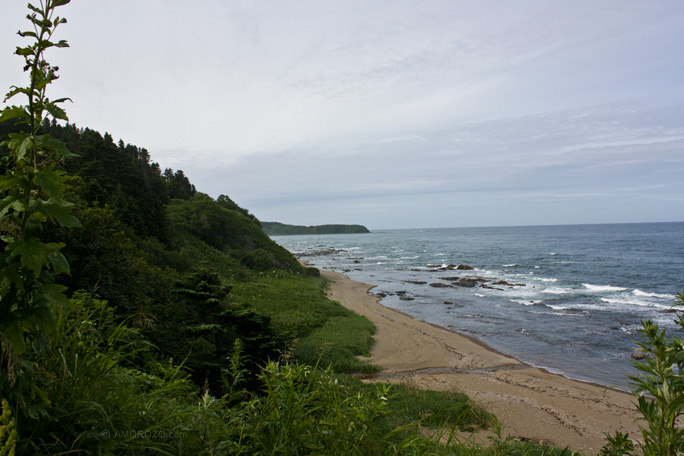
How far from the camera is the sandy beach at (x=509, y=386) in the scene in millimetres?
10594

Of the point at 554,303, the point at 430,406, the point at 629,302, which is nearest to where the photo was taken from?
the point at 430,406

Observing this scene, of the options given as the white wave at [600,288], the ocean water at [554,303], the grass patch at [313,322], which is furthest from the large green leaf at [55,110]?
the white wave at [600,288]

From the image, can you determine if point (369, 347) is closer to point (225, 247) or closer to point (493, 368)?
point (493, 368)

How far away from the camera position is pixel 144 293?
10.5 meters

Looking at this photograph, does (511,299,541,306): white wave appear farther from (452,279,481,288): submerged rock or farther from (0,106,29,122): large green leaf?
(0,106,29,122): large green leaf

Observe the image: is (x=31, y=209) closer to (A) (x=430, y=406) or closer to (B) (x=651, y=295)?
(A) (x=430, y=406)

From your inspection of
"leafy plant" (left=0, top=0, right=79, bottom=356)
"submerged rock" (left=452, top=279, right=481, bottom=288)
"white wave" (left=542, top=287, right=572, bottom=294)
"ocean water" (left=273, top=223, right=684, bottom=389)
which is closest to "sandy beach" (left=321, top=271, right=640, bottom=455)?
"ocean water" (left=273, top=223, right=684, bottom=389)

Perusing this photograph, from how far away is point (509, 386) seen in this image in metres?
13.8

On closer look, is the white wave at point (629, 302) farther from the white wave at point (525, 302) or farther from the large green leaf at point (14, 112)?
the large green leaf at point (14, 112)

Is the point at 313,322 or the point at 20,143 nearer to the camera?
the point at 20,143

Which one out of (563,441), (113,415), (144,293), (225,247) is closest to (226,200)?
(225,247)

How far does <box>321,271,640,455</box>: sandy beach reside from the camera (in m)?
10.6

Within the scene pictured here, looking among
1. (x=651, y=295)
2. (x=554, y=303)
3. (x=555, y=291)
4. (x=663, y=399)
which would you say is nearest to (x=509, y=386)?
(x=663, y=399)

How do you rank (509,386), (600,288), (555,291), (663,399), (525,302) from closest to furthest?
1. (663,399)
2. (509,386)
3. (525,302)
4. (555,291)
5. (600,288)
